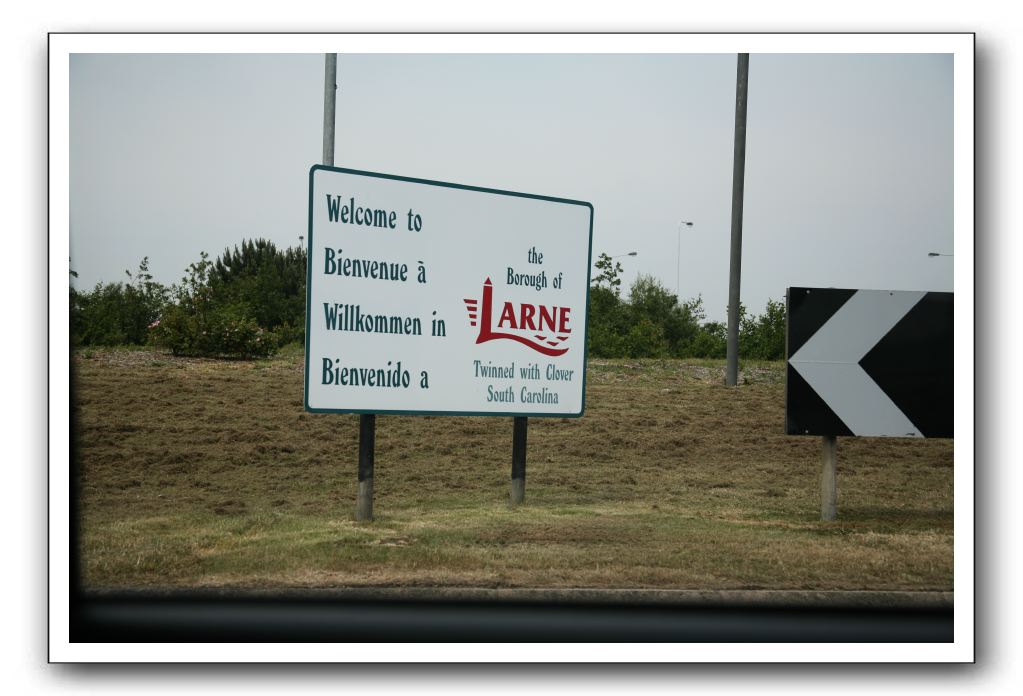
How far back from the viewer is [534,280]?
10.4 meters

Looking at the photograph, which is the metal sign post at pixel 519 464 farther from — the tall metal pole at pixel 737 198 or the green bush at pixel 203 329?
the green bush at pixel 203 329

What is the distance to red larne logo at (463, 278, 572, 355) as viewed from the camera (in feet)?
32.9

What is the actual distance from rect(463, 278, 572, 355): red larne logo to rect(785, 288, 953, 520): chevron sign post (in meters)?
2.36

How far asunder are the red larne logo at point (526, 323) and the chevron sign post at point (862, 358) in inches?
92.8

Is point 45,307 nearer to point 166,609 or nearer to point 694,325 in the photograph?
point 166,609

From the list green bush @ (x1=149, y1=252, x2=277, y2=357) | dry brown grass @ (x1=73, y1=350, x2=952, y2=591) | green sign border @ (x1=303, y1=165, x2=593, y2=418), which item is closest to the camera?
dry brown grass @ (x1=73, y1=350, x2=952, y2=591)

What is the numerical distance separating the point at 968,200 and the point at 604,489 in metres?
5.78

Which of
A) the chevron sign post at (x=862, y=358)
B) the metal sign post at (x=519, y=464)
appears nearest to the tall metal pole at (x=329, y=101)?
the metal sign post at (x=519, y=464)

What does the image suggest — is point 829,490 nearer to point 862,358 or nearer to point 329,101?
point 862,358

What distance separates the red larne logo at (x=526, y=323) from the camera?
32.9 ft

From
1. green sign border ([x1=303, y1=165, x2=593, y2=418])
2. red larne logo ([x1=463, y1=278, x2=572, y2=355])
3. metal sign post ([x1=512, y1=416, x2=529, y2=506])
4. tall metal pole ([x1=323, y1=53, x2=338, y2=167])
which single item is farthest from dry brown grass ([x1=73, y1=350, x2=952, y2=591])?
tall metal pole ([x1=323, y1=53, x2=338, y2=167])

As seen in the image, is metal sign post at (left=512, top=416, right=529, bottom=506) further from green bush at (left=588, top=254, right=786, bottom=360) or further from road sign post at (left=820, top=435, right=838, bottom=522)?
green bush at (left=588, top=254, right=786, bottom=360)

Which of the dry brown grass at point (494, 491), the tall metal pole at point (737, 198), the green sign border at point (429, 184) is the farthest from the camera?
the tall metal pole at point (737, 198)

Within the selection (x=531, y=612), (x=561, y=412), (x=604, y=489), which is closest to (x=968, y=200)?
(x=531, y=612)
